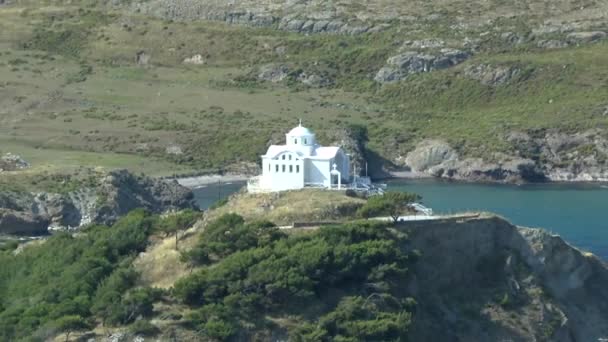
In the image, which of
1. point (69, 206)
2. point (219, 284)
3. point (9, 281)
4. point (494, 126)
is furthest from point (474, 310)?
point (494, 126)

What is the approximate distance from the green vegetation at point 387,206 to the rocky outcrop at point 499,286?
1.15 metres

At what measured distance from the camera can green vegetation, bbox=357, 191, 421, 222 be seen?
95.1 metres

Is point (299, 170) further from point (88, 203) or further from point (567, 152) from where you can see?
point (567, 152)

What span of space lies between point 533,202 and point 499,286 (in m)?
63.3

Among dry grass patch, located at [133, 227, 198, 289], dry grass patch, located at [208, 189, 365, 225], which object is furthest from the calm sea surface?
dry grass patch, located at [133, 227, 198, 289]

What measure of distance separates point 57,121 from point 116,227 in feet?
313

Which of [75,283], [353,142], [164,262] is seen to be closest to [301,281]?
[164,262]

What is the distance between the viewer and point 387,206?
95250 mm

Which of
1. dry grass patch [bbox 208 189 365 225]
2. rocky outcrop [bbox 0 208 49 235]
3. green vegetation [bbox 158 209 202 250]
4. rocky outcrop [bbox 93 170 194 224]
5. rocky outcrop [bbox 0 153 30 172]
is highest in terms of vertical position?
dry grass patch [bbox 208 189 365 225]

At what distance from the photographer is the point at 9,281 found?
98.1 meters

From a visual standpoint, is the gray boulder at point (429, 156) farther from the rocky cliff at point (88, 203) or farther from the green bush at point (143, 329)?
the green bush at point (143, 329)

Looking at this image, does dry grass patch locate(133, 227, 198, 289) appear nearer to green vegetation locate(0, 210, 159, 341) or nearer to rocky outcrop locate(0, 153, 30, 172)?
green vegetation locate(0, 210, 159, 341)

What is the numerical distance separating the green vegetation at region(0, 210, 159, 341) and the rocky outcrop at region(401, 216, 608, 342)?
10.9 m

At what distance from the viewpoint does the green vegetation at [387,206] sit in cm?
9506
